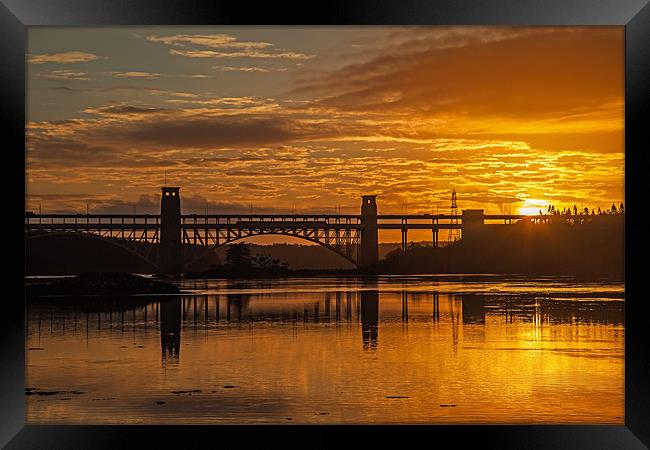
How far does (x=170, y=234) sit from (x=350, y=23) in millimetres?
16609

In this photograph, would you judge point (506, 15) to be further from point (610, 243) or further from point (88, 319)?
point (610, 243)

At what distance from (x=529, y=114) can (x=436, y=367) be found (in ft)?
40.3

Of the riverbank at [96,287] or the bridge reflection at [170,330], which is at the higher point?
the riverbank at [96,287]

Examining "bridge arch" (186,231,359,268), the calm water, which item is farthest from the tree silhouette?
the calm water

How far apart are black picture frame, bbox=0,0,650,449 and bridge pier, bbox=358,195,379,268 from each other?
48.0 ft

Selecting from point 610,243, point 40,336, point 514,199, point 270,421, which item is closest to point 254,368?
point 270,421

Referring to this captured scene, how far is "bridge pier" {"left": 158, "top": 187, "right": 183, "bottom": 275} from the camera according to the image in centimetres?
1922

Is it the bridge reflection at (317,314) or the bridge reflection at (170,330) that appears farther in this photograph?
the bridge reflection at (317,314)

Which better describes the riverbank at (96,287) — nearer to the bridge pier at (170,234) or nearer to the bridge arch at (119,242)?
the bridge arch at (119,242)

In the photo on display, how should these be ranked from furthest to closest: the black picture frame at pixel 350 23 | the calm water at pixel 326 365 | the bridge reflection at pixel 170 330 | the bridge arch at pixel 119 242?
the bridge arch at pixel 119 242 → the bridge reflection at pixel 170 330 → the calm water at pixel 326 365 → the black picture frame at pixel 350 23

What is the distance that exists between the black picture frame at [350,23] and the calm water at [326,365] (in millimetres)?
1200

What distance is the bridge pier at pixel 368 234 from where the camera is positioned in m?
20.0

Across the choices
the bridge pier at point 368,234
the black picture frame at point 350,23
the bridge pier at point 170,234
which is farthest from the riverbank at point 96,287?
the black picture frame at point 350,23

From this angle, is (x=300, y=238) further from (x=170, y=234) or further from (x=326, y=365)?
(x=326, y=365)
